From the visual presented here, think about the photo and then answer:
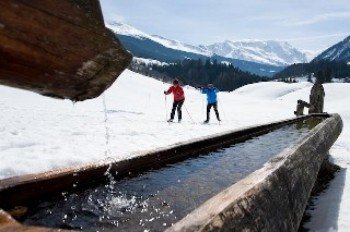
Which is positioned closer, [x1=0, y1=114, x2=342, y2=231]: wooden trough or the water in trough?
[x1=0, y1=114, x2=342, y2=231]: wooden trough

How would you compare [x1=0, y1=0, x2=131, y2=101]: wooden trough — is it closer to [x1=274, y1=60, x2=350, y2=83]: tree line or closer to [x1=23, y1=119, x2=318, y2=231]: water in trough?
[x1=23, y1=119, x2=318, y2=231]: water in trough

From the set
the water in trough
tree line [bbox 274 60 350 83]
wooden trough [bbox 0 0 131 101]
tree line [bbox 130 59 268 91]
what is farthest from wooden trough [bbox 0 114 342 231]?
tree line [bbox 130 59 268 91]

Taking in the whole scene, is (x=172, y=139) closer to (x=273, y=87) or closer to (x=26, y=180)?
(x=26, y=180)

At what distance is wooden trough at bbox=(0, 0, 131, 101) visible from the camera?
110 cm

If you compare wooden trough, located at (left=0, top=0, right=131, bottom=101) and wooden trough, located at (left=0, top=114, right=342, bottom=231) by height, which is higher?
wooden trough, located at (left=0, top=0, right=131, bottom=101)

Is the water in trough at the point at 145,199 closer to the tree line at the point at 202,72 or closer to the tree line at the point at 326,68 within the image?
the tree line at the point at 326,68

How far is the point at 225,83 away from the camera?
155250mm

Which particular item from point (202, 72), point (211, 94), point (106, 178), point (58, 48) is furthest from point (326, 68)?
point (58, 48)

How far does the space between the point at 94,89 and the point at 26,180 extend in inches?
81.0

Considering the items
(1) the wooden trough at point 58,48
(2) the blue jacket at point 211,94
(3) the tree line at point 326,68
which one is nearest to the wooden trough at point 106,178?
(1) the wooden trough at point 58,48

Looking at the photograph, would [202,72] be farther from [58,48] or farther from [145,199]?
[58,48]

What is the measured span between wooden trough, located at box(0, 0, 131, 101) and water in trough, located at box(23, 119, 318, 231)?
78.6 inches

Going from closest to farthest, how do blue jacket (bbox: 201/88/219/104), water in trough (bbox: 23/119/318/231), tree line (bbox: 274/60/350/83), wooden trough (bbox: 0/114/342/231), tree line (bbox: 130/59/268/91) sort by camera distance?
wooden trough (bbox: 0/114/342/231) → water in trough (bbox: 23/119/318/231) → blue jacket (bbox: 201/88/219/104) → tree line (bbox: 274/60/350/83) → tree line (bbox: 130/59/268/91)

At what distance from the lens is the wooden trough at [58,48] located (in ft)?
3.60
